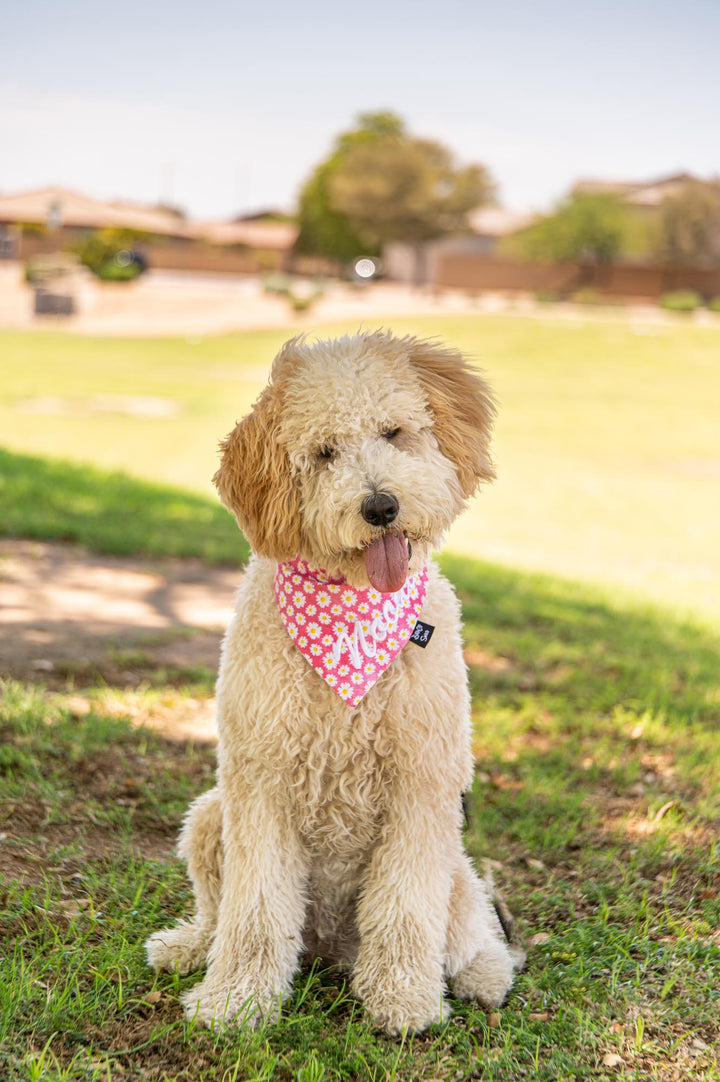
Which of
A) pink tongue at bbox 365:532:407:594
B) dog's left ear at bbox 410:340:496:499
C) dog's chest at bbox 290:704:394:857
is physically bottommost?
dog's chest at bbox 290:704:394:857

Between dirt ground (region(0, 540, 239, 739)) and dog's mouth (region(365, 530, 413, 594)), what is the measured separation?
7.63ft

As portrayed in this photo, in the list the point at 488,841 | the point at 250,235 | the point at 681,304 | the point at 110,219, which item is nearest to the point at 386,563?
the point at 488,841

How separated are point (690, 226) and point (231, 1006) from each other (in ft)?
191

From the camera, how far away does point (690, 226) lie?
5550cm

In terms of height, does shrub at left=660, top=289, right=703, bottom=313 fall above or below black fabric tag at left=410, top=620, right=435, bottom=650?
above

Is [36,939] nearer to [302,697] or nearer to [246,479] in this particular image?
[302,697]

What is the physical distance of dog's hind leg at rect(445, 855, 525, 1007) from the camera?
9.57ft

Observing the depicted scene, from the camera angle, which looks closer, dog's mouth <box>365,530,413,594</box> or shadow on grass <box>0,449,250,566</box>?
dog's mouth <box>365,530,413,594</box>

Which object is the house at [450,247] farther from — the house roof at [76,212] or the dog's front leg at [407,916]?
the dog's front leg at [407,916]

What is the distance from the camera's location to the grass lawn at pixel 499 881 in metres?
2.64

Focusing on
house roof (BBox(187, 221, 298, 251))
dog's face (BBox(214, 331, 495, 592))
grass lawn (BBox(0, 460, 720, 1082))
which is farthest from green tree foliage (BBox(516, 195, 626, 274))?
dog's face (BBox(214, 331, 495, 592))

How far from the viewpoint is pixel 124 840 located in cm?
361

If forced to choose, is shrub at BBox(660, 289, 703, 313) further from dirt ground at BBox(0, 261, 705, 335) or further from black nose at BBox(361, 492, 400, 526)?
black nose at BBox(361, 492, 400, 526)

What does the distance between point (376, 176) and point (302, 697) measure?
57.4 m
